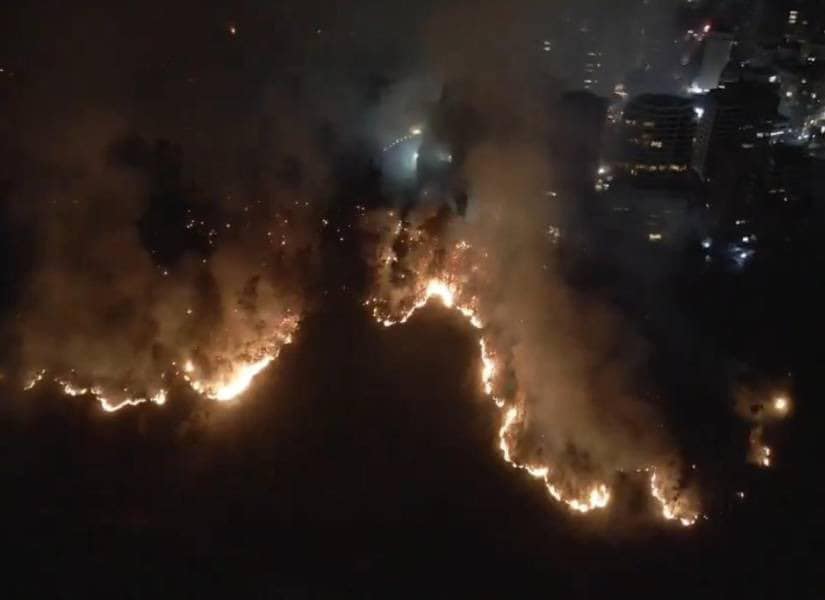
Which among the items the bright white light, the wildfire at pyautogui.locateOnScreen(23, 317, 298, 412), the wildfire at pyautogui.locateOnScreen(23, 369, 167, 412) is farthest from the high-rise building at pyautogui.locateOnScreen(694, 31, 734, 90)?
the wildfire at pyautogui.locateOnScreen(23, 369, 167, 412)

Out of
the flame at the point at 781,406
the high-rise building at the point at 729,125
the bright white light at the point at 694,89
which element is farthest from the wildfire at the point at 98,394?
the bright white light at the point at 694,89

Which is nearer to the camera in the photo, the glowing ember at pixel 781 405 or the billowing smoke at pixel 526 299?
the billowing smoke at pixel 526 299

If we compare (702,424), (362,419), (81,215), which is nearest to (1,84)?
(81,215)

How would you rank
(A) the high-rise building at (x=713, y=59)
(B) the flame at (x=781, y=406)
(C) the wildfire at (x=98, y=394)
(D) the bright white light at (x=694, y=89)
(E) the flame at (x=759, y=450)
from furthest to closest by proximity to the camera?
(A) the high-rise building at (x=713, y=59) → (D) the bright white light at (x=694, y=89) → (B) the flame at (x=781, y=406) → (E) the flame at (x=759, y=450) → (C) the wildfire at (x=98, y=394)

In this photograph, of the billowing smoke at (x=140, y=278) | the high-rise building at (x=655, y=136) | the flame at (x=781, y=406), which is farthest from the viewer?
the high-rise building at (x=655, y=136)

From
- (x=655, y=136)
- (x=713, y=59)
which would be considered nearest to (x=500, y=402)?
(x=655, y=136)

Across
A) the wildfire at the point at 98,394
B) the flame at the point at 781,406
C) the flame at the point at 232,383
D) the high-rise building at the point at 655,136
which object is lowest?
the wildfire at the point at 98,394

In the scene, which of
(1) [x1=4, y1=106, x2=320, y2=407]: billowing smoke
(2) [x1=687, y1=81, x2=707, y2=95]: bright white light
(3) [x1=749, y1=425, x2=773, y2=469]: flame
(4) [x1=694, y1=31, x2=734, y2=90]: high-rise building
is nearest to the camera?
(1) [x1=4, y1=106, x2=320, y2=407]: billowing smoke

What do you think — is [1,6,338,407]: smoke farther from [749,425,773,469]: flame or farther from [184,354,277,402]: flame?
[749,425,773,469]: flame

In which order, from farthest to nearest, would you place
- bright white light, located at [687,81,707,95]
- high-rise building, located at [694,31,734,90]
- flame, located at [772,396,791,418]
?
high-rise building, located at [694,31,734,90] → bright white light, located at [687,81,707,95] → flame, located at [772,396,791,418]

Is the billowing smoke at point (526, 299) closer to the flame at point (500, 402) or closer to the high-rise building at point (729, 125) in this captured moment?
the flame at point (500, 402)

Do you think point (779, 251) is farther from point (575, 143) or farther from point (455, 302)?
point (455, 302)

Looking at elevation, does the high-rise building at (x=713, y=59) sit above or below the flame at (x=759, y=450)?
above
